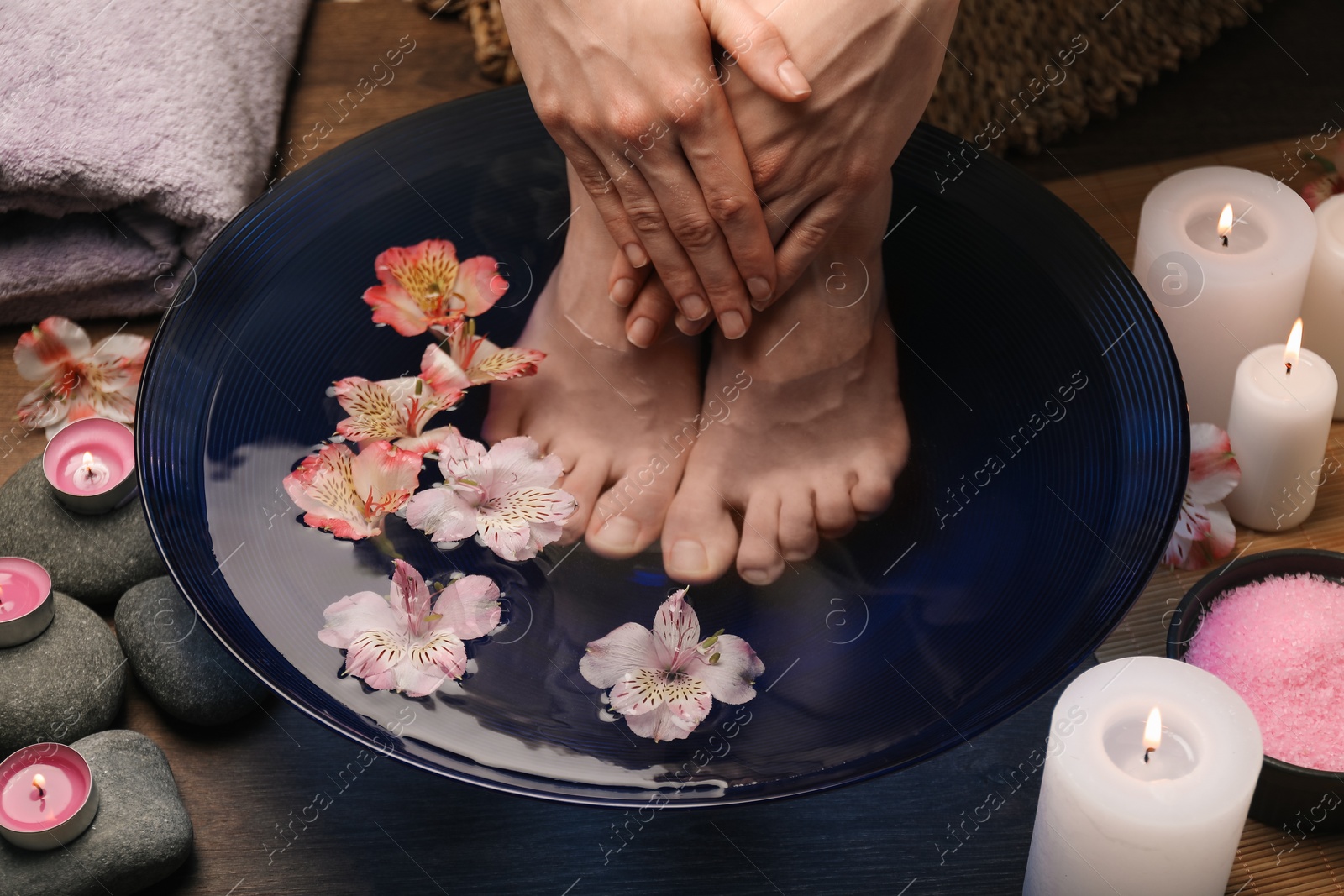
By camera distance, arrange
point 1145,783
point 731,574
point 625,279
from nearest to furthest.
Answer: point 1145,783, point 731,574, point 625,279

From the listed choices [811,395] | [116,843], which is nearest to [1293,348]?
[811,395]

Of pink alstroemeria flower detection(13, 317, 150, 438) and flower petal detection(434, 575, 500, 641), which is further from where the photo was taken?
pink alstroemeria flower detection(13, 317, 150, 438)

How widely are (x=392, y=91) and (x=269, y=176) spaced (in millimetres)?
143

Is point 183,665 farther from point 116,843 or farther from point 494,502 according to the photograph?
point 494,502

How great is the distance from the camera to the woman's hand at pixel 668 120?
2.37 feet

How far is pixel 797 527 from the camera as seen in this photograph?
29.7 inches

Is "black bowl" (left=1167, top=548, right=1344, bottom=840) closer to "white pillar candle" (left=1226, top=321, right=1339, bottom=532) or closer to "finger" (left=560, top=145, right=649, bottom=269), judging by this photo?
"white pillar candle" (left=1226, top=321, right=1339, bottom=532)

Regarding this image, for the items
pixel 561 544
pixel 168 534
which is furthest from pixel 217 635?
pixel 561 544

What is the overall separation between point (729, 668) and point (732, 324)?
0.74ft

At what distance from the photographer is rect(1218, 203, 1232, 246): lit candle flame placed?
87cm

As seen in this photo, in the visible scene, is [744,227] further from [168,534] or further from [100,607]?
[100,607]

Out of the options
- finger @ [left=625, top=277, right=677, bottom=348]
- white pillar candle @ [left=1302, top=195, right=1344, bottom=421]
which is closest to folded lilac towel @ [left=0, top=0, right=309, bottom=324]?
finger @ [left=625, top=277, right=677, bottom=348]

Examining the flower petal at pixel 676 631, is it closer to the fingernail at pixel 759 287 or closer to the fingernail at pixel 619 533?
the fingernail at pixel 619 533

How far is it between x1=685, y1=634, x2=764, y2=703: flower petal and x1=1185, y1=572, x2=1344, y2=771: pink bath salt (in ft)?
0.91
